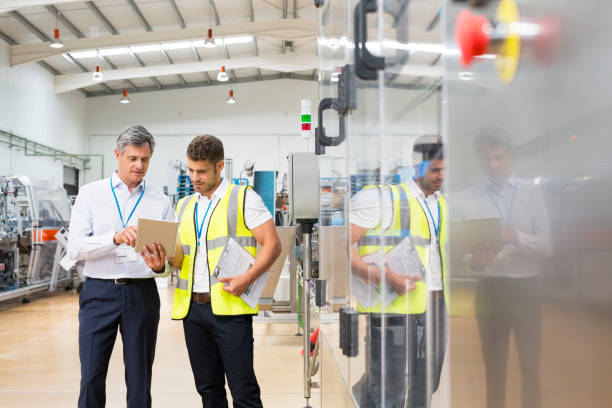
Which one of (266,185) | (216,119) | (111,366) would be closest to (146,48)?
(216,119)

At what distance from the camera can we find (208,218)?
2.21 m

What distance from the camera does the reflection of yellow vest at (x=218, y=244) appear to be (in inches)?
83.4

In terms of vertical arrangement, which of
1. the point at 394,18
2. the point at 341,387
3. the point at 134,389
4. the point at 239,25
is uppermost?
the point at 239,25

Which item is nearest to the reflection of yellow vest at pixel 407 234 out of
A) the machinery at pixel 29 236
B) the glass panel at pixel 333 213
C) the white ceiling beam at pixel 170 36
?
the glass panel at pixel 333 213

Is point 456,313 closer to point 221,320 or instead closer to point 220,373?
point 221,320

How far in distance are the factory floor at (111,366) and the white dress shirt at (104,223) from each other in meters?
1.60

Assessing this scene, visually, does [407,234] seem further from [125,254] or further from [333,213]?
[125,254]

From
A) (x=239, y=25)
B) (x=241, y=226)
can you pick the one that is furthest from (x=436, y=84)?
(x=239, y=25)

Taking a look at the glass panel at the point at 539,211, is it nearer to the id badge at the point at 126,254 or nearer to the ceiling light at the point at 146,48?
the id badge at the point at 126,254

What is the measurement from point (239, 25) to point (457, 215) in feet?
34.9

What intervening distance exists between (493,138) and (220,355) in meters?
1.88

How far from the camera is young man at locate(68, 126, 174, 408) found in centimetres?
215

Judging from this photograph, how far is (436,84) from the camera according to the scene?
0.70 metres

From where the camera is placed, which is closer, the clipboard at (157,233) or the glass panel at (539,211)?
the glass panel at (539,211)
